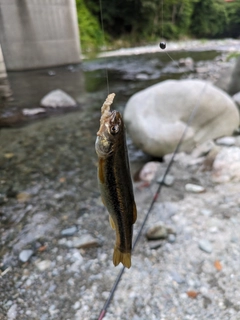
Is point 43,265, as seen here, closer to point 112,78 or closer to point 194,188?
point 194,188

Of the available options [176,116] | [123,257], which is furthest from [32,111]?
[123,257]

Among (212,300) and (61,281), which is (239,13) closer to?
(212,300)

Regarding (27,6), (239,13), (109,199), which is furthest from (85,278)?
(239,13)

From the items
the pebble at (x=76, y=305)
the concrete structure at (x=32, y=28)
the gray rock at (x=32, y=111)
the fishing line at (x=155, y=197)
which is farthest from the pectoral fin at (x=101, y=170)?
the gray rock at (x=32, y=111)

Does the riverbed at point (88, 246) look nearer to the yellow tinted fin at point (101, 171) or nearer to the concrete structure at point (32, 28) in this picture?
the concrete structure at point (32, 28)

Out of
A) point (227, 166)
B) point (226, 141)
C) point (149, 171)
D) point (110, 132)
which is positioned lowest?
point (149, 171)
